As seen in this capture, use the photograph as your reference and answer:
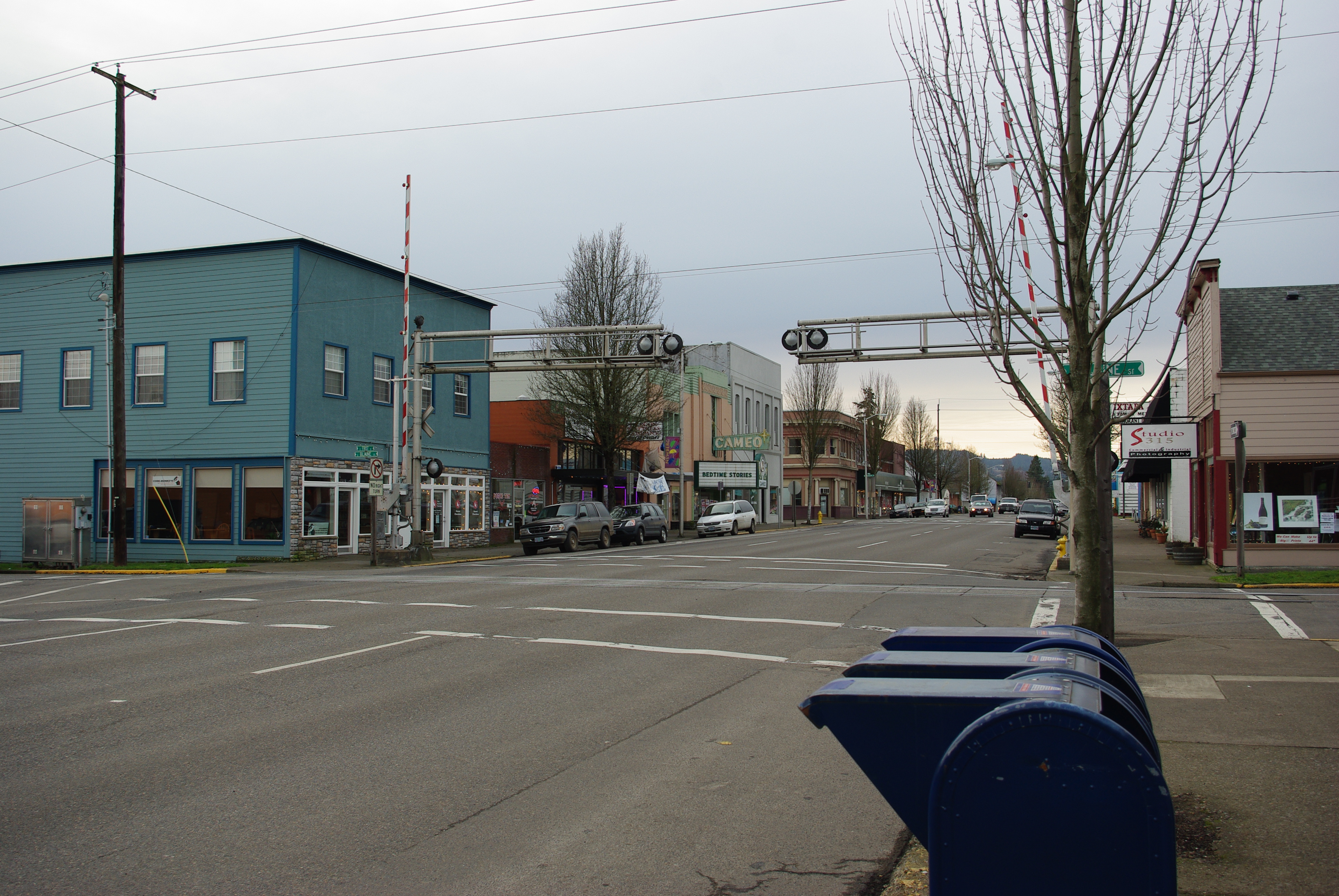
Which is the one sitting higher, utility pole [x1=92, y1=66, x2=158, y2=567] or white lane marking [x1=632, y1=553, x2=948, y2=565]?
utility pole [x1=92, y1=66, x2=158, y2=567]

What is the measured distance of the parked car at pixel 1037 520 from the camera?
4228cm

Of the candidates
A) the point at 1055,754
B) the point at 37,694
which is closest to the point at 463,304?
the point at 37,694

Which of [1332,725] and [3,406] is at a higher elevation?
[3,406]

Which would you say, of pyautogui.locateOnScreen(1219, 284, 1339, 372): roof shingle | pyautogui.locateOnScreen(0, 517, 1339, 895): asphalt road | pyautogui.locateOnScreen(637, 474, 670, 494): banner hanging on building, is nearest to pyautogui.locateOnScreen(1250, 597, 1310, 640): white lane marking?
pyautogui.locateOnScreen(0, 517, 1339, 895): asphalt road

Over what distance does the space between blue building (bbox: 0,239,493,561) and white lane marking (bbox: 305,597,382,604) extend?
490 inches

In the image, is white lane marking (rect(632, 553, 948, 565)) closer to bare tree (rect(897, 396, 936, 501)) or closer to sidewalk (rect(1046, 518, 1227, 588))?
sidewalk (rect(1046, 518, 1227, 588))

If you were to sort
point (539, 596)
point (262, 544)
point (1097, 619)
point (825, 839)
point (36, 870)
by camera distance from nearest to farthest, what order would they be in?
point (36, 870), point (825, 839), point (1097, 619), point (539, 596), point (262, 544)

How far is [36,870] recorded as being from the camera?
455 cm

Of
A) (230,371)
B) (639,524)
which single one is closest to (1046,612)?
(639,524)

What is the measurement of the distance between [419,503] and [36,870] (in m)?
28.2

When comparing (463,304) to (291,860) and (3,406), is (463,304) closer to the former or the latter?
(3,406)

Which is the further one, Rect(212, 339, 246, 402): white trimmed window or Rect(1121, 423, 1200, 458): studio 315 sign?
Rect(212, 339, 246, 402): white trimmed window

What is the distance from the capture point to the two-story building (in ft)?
69.4

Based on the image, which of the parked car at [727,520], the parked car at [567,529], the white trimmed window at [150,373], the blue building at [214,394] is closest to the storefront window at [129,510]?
the blue building at [214,394]
